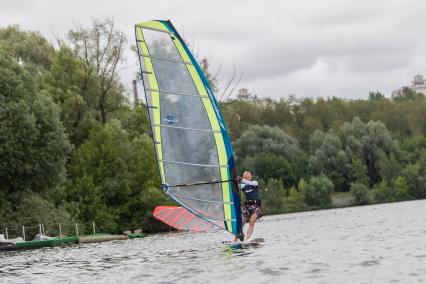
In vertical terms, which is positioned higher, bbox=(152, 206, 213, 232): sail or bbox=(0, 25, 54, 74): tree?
bbox=(0, 25, 54, 74): tree

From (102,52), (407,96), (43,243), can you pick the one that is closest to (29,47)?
(102,52)

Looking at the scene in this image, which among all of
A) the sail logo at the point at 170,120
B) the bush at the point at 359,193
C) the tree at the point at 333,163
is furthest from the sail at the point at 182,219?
the tree at the point at 333,163

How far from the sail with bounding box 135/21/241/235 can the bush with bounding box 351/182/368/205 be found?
68.0 m

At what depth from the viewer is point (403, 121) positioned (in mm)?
112688

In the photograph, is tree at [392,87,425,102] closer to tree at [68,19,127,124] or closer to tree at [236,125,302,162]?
tree at [236,125,302,162]

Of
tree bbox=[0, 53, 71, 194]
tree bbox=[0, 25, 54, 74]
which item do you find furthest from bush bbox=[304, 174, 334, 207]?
tree bbox=[0, 53, 71, 194]

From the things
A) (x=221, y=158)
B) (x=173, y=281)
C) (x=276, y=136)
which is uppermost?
(x=276, y=136)

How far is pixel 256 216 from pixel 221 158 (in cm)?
171

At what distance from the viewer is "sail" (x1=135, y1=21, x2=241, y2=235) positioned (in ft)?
55.5

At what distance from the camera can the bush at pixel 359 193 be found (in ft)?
274

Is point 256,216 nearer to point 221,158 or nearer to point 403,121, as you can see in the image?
point 221,158

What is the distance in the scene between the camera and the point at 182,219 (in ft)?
62.2

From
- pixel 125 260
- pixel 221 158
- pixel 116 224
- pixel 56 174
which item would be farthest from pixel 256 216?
pixel 116 224

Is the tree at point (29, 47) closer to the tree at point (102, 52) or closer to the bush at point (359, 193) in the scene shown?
the tree at point (102, 52)
